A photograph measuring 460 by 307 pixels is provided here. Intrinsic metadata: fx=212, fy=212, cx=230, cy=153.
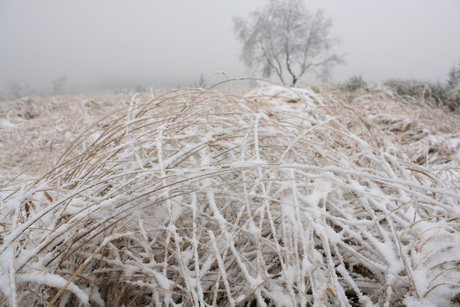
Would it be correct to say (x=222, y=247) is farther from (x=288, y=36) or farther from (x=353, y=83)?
(x=288, y=36)

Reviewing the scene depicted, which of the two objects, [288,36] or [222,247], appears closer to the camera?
[222,247]

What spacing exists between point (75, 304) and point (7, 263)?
6.3 inches

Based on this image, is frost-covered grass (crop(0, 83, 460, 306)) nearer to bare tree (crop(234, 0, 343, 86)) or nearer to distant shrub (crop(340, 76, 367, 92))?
distant shrub (crop(340, 76, 367, 92))

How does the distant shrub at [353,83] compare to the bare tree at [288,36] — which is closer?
the distant shrub at [353,83]

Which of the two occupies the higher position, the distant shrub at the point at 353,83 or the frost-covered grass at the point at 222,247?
the frost-covered grass at the point at 222,247

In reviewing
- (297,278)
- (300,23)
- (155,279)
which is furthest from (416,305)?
(300,23)

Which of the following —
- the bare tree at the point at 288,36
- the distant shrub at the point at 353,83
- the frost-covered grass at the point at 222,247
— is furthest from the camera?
the bare tree at the point at 288,36

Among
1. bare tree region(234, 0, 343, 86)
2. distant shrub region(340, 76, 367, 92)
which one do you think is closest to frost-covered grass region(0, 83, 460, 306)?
distant shrub region(340, 76, 367, 92)

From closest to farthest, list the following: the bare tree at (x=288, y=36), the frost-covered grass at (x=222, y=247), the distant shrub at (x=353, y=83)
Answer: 1. the frost-covered grass at (x=222, y=247)
2. the distant shrub at (x=353, y=83)
3. the bare tree at (x=288, y=36)

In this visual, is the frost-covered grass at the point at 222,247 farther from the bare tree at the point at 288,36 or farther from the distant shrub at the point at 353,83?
the bare tree at the point at 288,36

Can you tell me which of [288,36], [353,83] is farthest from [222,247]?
[288,36]

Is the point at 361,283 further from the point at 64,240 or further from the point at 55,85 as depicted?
the point at 55,85

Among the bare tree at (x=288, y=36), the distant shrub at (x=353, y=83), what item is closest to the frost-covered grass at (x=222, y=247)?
the distant shrub at (x=353, y=83)

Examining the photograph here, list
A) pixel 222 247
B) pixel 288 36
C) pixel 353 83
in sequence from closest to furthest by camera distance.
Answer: pixel 222 247, pixel 353 83, pixel 288 36
